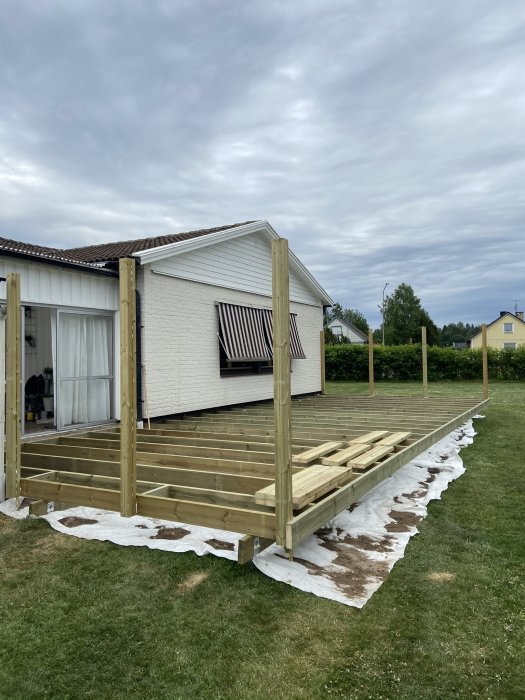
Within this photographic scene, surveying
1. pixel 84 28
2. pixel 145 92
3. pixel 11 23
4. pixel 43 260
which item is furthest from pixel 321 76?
pixel 43 260

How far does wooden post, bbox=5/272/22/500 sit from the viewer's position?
488 cm

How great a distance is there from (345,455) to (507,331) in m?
56.5

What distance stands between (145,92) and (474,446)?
1030cm

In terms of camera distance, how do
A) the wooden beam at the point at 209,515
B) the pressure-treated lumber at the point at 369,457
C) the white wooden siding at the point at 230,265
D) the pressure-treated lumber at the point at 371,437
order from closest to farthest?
the wooden beam at the point at 209,515, the pressure-treated lumber at the point at 369,457, the pressure-treated lumber at the point at 371,437, the white wooden siding at the point at 230,265

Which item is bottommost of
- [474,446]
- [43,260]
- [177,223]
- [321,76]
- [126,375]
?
[474,446]

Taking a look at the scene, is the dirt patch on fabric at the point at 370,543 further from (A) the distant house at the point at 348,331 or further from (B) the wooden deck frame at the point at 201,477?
(A) the distant house at the point at 348,331

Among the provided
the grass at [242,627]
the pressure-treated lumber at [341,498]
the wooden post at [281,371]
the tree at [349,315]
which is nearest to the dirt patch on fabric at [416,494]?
the pressure-treated lumber at [341,498]

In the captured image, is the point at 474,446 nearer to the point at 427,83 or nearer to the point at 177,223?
the point at 427,83

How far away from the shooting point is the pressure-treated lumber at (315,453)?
5016mm

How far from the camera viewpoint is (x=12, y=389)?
4980mm

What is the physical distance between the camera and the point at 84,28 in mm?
8180

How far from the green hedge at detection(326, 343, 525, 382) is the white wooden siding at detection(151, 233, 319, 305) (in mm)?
13926

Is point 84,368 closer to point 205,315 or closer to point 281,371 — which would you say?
point 205,315

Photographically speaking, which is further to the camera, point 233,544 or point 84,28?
point 84,28
